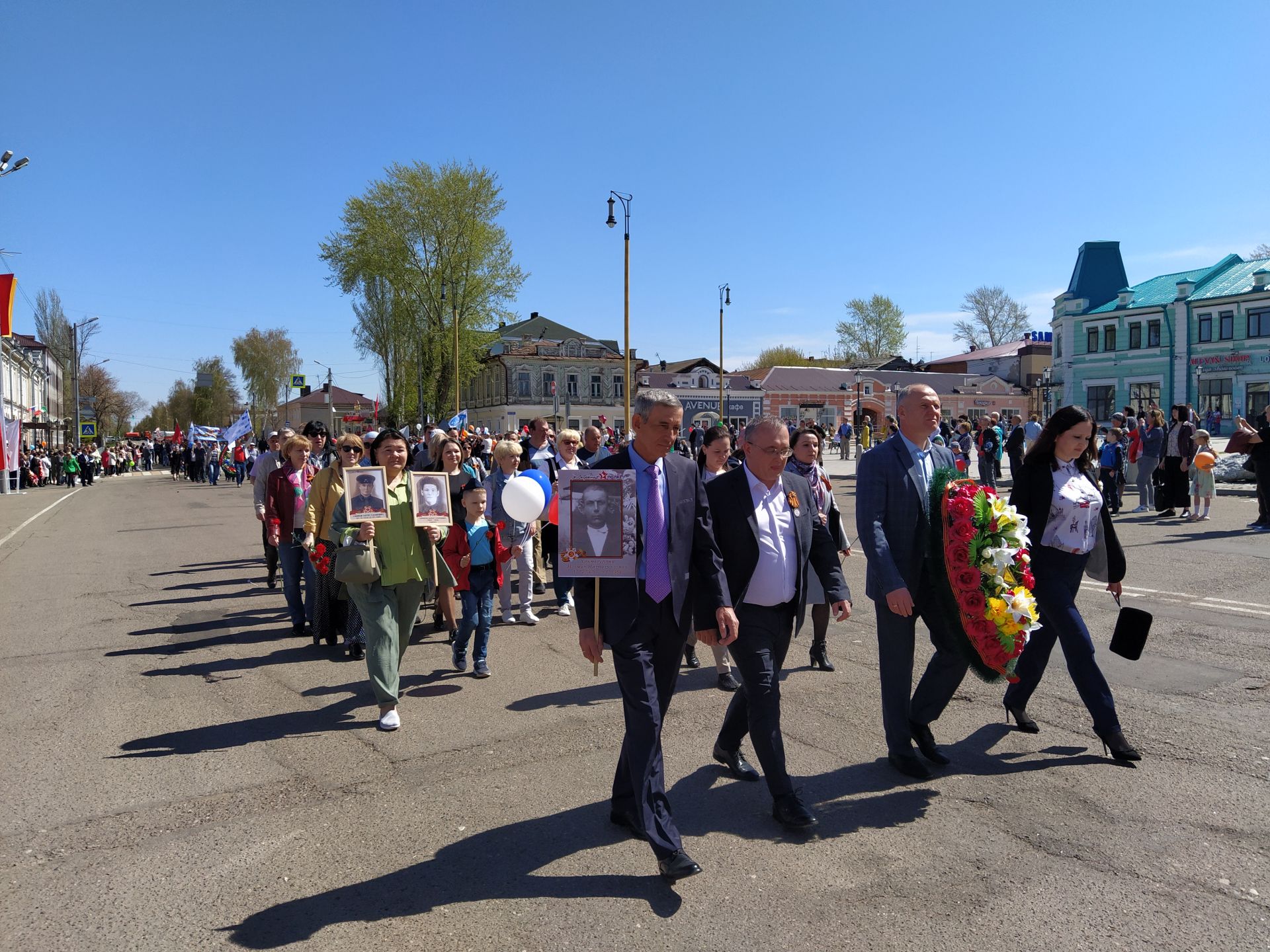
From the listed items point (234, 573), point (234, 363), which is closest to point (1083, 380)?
point (234, 573)

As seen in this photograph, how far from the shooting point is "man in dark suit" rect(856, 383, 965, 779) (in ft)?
15.4

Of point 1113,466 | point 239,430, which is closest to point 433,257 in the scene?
point 239,430

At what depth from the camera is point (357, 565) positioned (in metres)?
5.65

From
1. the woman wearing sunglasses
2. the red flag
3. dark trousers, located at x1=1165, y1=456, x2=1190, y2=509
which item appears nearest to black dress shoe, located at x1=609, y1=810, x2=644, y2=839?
the woman wearing sunglasses

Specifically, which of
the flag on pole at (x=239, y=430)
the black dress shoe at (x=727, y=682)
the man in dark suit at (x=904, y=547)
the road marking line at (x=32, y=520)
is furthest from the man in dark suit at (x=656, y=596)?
the flag on pole at (x=239, y=430)

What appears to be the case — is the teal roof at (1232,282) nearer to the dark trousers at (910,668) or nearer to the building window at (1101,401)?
the building window at (1101,401)

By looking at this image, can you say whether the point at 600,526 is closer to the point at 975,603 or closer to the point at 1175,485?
the point at 975,603

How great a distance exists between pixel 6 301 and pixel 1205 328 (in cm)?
5930

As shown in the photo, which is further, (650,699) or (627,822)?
(627,822)

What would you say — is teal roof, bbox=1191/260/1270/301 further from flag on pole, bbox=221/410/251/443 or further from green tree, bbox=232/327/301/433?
green tree, bbox=232/327/301/433

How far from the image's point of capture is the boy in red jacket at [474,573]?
6898mm

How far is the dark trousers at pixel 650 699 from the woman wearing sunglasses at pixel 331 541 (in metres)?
3.08

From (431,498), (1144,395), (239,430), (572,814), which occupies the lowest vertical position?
(572,814)

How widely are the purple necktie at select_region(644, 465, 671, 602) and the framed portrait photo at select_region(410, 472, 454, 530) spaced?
8.66 feet
